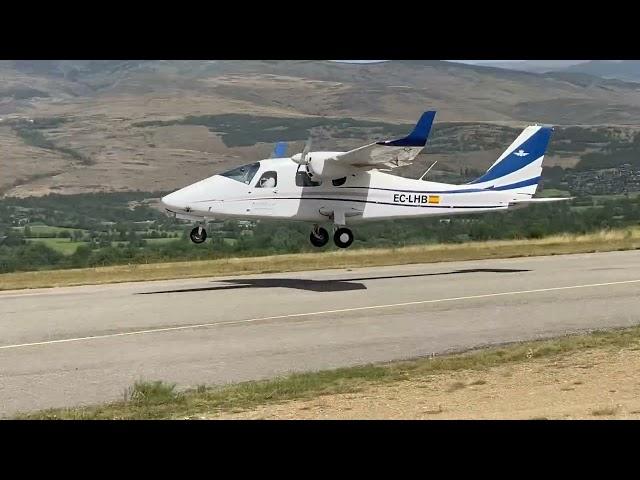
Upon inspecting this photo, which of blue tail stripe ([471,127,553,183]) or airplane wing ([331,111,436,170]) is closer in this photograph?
airplane wing ([331,111,436,170])

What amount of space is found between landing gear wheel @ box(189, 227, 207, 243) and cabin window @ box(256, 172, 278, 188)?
7.10 ft

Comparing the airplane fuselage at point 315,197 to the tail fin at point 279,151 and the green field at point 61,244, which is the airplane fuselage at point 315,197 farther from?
the green field at point 61,244

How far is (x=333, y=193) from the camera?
2698 cm

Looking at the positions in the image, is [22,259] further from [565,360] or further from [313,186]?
[565,360]

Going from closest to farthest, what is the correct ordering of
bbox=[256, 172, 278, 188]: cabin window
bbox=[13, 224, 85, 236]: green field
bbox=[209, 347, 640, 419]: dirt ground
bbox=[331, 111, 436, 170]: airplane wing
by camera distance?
bbox=[209, 347, 640, 419]: dirt ground, bbox=[331, 111, 436, 170]: airplane wing, bbox=[256, 172, 278, 188]: cabin window, bbox=[13, 224, 85, 236]: green field

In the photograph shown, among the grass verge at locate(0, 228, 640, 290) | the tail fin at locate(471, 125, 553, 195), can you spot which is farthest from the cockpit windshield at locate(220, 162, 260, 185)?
the tail fin at locate(471, 125, 553, 195)

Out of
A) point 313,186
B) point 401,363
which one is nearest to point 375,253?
point 313,186

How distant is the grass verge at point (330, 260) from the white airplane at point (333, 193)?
16.7 feet

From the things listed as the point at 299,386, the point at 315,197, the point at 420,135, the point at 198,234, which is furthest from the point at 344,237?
the point at 299,386

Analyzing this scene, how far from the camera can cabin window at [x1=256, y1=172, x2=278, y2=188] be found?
85.6ft

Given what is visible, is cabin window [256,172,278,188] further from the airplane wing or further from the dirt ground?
the dirt ground

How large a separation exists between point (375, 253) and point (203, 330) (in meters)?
19.7

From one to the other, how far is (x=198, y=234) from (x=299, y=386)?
1265 cm

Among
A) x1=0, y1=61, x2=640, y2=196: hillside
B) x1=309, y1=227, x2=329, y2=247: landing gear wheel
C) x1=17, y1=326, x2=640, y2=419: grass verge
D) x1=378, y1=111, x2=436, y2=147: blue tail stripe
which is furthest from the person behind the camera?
x1=0, y1=61, x2=640, y2=196: hillside
